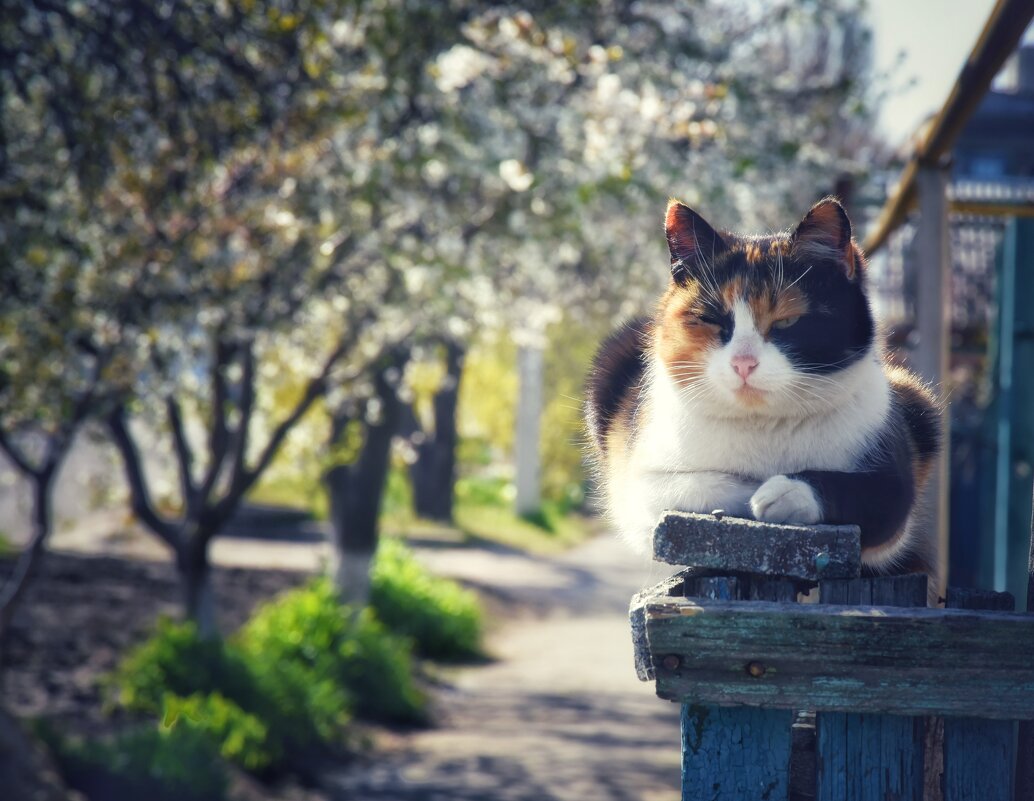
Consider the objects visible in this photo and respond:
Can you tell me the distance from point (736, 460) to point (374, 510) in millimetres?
8438

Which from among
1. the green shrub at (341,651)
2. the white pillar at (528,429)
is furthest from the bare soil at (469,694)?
the white pillar at (528,429)

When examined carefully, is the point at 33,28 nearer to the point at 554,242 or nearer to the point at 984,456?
the point at 554,242

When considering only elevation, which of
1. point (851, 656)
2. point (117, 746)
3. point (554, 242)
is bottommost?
point (117, 746)

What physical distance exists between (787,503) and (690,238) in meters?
0.57

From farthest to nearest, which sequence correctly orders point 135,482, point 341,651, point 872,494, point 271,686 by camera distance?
point 341,651, point 271,686, point 135,482, point 872,494

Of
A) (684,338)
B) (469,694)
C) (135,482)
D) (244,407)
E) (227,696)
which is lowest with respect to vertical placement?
(469,694)

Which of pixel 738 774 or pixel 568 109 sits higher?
pixel 568 109

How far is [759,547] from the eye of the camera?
64.4 inches

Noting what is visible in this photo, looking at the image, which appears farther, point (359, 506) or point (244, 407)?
point (359, 506)

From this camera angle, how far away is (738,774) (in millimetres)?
1678

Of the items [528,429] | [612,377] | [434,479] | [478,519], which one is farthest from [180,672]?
[528,429]

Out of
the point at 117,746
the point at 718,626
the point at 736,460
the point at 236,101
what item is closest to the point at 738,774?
the point at 718,626

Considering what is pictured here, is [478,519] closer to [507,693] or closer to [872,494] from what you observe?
[507,693]

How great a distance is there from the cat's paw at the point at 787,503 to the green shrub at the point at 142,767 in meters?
5.12
